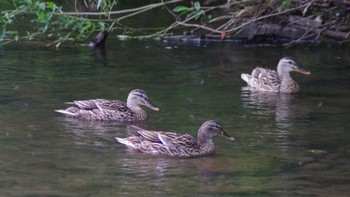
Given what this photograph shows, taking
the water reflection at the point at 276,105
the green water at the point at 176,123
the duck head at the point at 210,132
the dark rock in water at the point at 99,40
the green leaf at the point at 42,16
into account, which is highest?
the green leaf at the point at 42,16

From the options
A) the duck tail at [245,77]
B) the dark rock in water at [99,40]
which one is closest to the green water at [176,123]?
the duck tail at [245,77]

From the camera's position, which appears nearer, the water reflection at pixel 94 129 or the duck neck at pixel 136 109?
the water reflection at pixel 94 129

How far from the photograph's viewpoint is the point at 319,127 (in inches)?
567

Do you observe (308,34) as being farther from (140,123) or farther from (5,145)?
(5,145)

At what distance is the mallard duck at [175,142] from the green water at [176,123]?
16 centimetres

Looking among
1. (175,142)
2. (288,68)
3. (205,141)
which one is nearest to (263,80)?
(288,68)

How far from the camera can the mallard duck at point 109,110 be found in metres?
15.0

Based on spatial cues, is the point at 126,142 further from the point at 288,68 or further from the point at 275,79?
the point at 288,68

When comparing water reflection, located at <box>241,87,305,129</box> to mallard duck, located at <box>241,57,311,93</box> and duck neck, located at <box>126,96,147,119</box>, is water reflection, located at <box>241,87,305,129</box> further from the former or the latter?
duck neck, located at <box>126,96,147,119</box>

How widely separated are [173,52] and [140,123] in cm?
711

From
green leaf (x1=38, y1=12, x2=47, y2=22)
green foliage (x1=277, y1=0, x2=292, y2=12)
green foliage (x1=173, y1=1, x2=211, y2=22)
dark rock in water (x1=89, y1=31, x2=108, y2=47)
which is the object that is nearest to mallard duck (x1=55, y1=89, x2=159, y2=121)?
green leaf (x1=38, y1=12, x2=47, y2=22)

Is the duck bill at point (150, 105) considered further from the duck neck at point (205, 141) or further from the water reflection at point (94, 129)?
the duck neck at point (205, 141)

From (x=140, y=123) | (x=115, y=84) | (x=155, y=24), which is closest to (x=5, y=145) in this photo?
(x=140, y=123)

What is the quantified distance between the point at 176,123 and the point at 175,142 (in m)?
1.92
